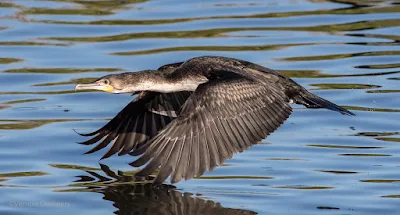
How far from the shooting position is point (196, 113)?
10.0 metres

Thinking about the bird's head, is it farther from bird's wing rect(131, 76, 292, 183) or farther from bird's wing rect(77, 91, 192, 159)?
bird's wing rect(131, 76, 292, 183)

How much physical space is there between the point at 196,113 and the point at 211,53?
5.86 metres

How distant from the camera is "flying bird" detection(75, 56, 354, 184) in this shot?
9.69 m

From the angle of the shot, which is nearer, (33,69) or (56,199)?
(56,199)

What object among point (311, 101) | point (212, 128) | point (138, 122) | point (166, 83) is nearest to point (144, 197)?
point (212, 128)

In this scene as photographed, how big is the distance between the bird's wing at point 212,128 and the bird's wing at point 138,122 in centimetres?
130

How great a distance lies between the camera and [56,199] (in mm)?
9961

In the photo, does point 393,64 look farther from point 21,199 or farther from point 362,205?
point 21,199

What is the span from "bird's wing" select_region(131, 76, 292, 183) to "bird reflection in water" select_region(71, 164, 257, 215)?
1.18 ft

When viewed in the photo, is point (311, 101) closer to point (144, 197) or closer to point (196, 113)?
point (196, 113)

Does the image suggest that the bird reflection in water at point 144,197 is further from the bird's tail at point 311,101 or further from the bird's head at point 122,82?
the bird's tail at point 311,101

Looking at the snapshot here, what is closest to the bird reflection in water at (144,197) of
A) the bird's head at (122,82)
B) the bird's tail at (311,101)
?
the bird's head at (122,82)

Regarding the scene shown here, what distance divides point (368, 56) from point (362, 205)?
6259mm

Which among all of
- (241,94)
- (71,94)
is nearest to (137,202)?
(241,94)
